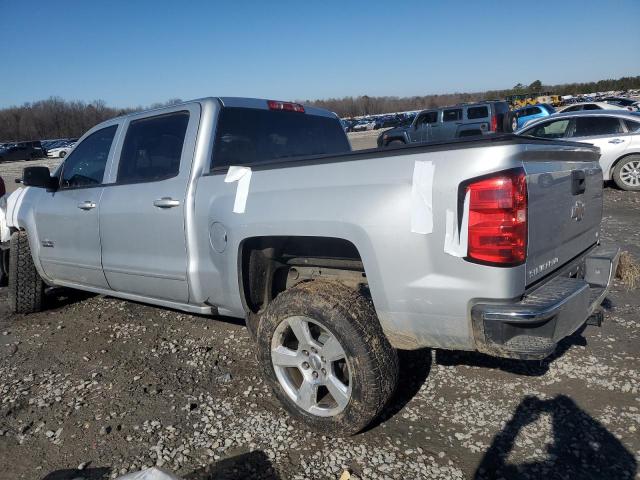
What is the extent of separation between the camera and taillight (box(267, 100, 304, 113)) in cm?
395

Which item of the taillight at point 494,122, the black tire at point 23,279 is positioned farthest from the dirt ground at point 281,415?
the taillight at point 494,122

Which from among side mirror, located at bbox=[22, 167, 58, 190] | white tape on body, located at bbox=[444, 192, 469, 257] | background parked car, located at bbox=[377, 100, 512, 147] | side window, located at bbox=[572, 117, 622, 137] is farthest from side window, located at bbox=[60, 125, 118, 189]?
background parked car, located at bbox=[377, 100, 512, 147]

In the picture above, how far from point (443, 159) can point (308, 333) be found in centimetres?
120

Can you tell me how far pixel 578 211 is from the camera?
2.85 m

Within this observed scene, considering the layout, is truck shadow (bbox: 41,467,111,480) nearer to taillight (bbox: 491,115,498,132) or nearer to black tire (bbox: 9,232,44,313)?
black tire (bbox: 9,232,44,313)

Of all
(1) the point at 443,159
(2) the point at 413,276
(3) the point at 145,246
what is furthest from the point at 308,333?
(3) the point at 145,246

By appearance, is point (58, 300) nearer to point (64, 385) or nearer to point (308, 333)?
point (64, 385)

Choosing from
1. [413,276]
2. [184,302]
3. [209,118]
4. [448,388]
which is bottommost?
[448,388]

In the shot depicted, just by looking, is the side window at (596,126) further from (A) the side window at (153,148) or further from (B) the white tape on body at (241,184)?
(B) the white tape on body at (241,184)

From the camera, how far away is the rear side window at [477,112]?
732 inches

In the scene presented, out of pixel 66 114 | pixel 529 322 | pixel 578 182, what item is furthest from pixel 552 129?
pixel 66 114

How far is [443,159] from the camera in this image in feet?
7.32

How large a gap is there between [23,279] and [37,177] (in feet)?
4.21

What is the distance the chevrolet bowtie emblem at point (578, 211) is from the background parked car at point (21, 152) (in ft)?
150
